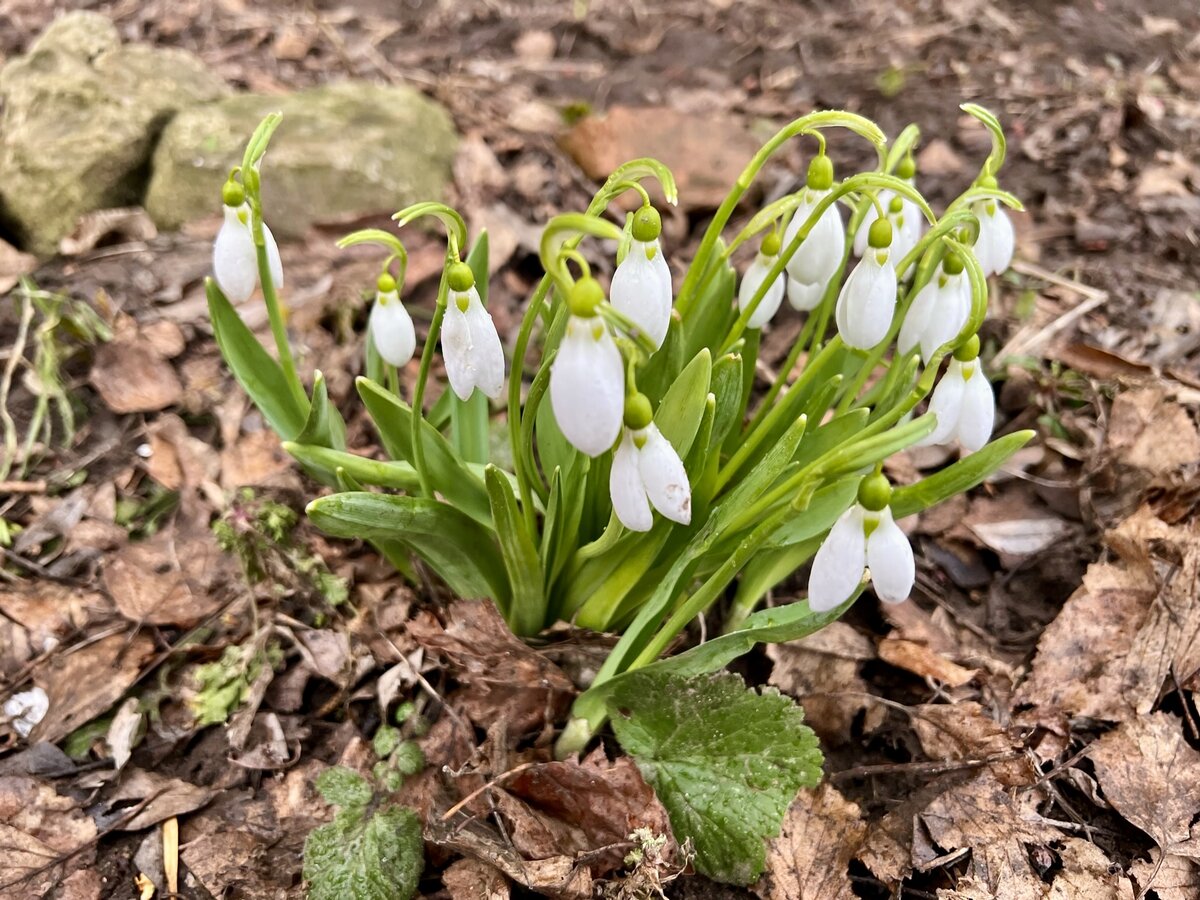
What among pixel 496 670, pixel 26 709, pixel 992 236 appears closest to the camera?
pixel 992 236

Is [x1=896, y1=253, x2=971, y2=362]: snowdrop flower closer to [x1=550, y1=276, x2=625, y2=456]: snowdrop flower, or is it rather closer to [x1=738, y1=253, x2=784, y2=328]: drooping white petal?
[x1=738, y1=253, x2=784, y2=328]: drooping white petal

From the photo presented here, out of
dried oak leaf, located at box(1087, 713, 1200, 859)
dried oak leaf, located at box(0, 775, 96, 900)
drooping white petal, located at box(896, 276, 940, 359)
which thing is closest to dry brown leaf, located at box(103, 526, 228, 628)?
dried oak leaf, located at box(0, 775, 96, 900)

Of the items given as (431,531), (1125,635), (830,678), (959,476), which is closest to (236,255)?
(431,531)

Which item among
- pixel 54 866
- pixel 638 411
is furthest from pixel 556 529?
pixel 54 866

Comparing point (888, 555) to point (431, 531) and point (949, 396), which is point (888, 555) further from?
point (431, 531)

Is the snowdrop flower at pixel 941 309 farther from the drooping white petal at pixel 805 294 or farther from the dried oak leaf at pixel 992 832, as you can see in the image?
the dried oak leaf at pixel 992 832

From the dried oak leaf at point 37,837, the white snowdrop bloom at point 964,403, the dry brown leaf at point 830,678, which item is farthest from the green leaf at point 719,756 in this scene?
the dried oak leaf at point 37,837

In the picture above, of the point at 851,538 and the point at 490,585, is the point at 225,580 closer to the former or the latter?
the point at 490,585
